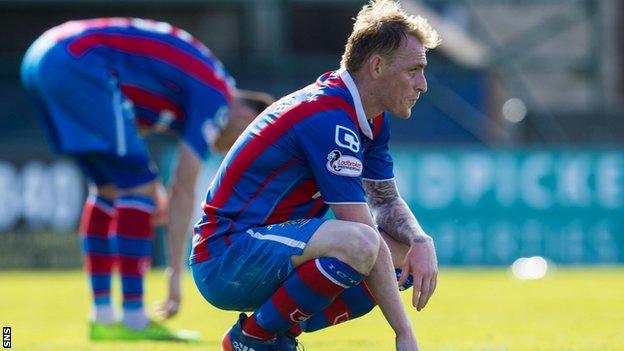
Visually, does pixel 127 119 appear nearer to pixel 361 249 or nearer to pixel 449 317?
pixel 449 317

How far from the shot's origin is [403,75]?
196 inches

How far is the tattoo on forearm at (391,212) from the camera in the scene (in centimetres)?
523

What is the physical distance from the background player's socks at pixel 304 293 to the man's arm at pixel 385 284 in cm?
7

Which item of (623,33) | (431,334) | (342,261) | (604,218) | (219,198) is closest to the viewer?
(342,261)

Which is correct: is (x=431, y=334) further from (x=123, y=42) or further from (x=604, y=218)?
(x=604, y=218)

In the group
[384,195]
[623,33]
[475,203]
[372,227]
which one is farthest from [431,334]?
[623,33]

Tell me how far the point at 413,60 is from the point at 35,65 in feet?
10.5

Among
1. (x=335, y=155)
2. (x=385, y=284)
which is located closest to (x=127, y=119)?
(x=335, y=155)

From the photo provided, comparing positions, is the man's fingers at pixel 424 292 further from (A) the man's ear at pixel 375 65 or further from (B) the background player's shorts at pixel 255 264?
(A) the man's ear at pixel 375 65

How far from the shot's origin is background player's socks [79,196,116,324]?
7.21 m

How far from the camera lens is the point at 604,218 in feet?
47.6

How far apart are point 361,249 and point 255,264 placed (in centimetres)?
46

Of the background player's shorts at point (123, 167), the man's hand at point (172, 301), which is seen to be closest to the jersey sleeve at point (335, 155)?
the man's hand at point (172, 301)

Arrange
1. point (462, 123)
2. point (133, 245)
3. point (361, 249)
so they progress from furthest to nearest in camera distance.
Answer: point (462, 123) < point (133, 245) < point (361, 249)
